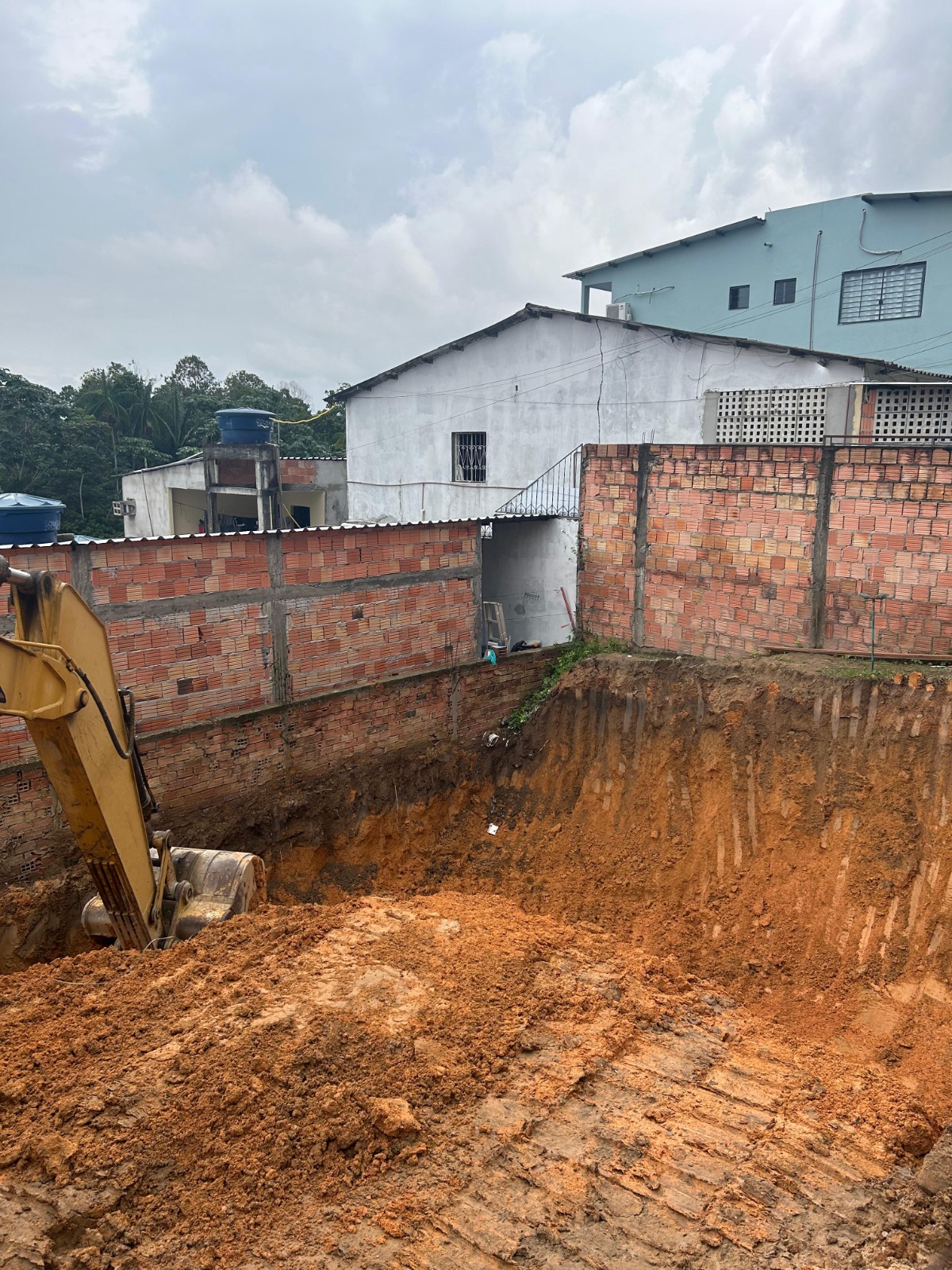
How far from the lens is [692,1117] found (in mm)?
5020

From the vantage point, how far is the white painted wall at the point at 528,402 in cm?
1388

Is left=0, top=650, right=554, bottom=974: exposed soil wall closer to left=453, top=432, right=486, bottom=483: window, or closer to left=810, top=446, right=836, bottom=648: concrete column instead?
left=810, top=446, right=836, bottom=648: concrete column

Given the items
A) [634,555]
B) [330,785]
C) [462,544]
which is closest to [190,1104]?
[330,785]

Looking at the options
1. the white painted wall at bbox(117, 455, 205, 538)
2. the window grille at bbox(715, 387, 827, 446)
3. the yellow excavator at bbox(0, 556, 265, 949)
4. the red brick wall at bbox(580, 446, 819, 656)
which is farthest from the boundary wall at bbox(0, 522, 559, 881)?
the white painted wall at bbox(117, 455, 205, 538)

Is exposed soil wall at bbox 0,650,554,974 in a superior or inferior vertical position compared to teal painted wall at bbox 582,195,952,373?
inferior

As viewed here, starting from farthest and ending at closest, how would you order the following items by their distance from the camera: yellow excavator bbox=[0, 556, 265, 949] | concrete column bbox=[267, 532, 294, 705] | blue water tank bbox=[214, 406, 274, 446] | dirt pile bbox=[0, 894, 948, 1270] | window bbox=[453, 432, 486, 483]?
1. blue water tank bbox=[214, 406, 274, 446]
2. window bbox=[453, 432, 486, 483]
3. concrete column bbox=[267, 532, 294, 705]
4. yellow excavator bbox=[0, 556, 265, 949]
5. dirt pile bbox=[0, 894, 948, 1270]

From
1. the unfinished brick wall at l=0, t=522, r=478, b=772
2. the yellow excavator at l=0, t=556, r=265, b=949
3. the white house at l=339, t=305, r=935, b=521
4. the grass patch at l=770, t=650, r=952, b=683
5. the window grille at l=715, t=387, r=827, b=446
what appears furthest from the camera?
the white house at l=339, t=305, r=935, b=521

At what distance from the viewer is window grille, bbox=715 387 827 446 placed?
1289 centimetres

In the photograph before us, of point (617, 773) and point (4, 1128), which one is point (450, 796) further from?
point (4, 1128)

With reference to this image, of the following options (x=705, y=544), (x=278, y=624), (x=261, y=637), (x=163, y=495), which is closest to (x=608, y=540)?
(x=705, y=544)

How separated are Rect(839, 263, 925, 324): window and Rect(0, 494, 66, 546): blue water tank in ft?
63.1

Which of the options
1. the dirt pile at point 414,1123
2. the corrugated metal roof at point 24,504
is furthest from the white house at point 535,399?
the dirt pile at point 414,1123

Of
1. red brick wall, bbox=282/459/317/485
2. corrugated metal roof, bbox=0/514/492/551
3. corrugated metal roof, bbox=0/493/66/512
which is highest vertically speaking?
red brick wall, bbox=282/459/317/485

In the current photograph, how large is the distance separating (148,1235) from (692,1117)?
116 inches
